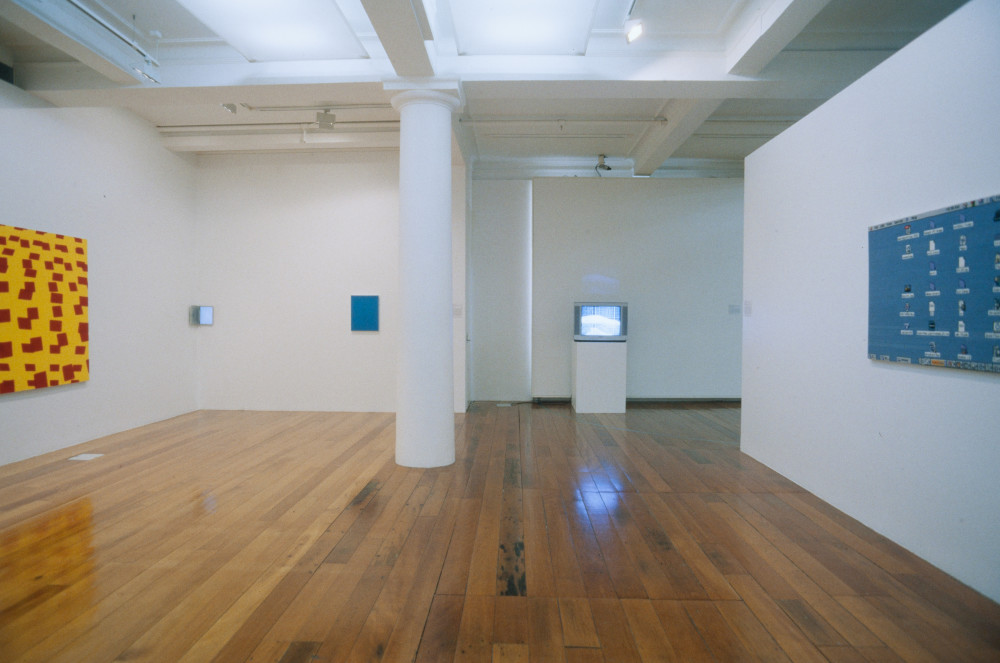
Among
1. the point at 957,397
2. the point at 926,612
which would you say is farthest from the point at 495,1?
the point at 926,612

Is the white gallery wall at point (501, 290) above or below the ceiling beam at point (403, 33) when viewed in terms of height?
below

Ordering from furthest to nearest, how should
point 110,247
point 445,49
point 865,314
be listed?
point 110,247, point 445,49, point 865,314

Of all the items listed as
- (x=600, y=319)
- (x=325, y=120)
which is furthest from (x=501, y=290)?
(x=325, y=120)

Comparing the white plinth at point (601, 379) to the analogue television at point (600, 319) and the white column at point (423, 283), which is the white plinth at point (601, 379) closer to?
the analogue television at point (600, 319)

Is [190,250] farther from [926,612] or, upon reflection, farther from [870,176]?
[926,612]

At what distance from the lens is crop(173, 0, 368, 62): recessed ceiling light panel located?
3996 millimetres

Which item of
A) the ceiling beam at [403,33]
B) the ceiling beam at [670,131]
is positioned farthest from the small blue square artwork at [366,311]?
the ceiling beam at [670,131]

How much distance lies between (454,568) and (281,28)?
4222 mm

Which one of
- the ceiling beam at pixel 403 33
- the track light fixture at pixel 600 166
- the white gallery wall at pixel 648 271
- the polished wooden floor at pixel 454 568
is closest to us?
the polished wooden floor at pixel 454 568

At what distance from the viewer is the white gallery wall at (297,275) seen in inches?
288

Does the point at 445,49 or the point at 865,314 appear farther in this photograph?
the point at 445,49

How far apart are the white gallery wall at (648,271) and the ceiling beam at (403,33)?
3.92 metres

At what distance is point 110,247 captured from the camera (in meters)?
5.90

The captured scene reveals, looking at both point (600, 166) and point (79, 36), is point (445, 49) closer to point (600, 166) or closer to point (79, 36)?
point (79, 36)
